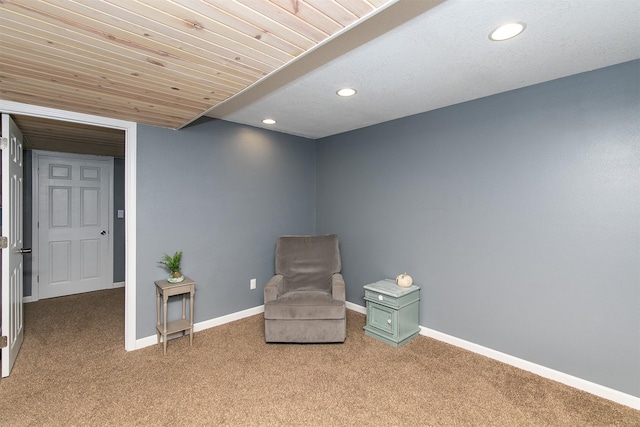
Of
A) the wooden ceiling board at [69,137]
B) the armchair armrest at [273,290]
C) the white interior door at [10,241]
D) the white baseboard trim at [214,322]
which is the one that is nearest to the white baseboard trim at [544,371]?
the armchair armrest at [273,290]

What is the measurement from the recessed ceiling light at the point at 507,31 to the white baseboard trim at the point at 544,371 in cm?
235

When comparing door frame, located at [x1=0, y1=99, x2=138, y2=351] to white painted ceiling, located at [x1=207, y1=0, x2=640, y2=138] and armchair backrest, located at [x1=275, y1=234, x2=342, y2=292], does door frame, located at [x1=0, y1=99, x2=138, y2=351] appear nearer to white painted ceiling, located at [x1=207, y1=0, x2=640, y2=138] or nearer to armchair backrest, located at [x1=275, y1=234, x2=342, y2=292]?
white painted ceiling, located at [x1=207, y1=0, x2=640, y2=138]

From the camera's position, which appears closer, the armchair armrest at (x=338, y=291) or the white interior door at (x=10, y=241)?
the white interior door at (x=10, y=241)

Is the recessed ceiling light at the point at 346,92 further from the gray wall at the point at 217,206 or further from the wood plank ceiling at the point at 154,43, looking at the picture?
the gray wall at the point at 217,206

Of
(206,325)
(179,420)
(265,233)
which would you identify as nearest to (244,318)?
(206,325)

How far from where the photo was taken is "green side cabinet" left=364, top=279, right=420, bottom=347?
291 centimetres

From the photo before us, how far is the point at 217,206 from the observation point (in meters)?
3.40

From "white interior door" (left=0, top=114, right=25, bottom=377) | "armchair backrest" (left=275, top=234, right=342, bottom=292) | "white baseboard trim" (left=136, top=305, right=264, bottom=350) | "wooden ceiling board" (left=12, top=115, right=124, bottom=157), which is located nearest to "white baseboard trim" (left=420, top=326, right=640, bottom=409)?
"armchair backrest" (left=275, top=234, right=342, bottom=292)

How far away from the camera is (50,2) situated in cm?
116

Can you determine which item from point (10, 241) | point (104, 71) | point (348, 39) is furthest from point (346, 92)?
point (10, 241)

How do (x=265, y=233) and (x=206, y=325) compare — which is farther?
(x=265, y=233)

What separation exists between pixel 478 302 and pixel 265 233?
93.6 inches

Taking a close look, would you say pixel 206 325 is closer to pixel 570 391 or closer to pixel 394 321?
pixel 394 321

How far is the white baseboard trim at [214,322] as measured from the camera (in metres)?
2.92
